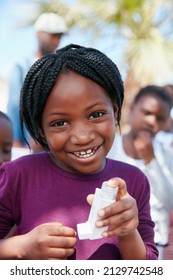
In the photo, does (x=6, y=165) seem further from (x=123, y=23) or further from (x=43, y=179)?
(x=123, y=23)

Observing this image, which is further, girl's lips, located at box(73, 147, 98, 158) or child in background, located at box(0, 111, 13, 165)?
child in background, located at box(0, 111, 13, 165)

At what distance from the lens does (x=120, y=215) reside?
1142mm

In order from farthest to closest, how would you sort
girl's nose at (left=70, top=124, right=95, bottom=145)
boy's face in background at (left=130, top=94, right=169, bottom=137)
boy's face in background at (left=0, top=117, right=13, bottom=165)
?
1. boy's face in background at (left=130, top=94, right=169, bottom=137)
2. boy's face in background at (left=0, top=117, right=13, bottom=165)
3. girl's nose at (left=70, top=124, right=95, bottom=145)

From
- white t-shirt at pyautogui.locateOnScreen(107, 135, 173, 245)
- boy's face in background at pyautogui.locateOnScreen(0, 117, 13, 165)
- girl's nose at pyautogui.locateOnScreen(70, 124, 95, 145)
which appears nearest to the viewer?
girl's nose at pyautogui.locateOnScreen(70, 124, 95, 145)

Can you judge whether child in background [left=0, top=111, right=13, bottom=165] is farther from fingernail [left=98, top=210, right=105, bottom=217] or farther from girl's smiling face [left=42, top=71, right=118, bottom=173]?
fingernail [left=98, top=210, right=105, bottom=217]

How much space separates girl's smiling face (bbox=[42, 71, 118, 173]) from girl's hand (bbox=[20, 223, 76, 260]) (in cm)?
18

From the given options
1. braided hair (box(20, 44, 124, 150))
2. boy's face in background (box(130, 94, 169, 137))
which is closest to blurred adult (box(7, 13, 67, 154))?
boy's face in background (box(130, 94, 169, 137))

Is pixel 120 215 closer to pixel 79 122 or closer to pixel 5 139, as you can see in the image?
pixel 79 122

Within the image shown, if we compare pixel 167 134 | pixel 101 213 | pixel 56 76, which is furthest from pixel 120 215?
pixel 167 134

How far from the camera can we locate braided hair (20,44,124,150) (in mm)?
1286

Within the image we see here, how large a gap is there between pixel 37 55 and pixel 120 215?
2.64 metres

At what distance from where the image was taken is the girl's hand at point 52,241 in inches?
45.9

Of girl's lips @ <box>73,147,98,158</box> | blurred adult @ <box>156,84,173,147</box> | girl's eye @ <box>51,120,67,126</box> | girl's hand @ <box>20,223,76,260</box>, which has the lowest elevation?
girl's hand @ <box>20,223,76,260</box>

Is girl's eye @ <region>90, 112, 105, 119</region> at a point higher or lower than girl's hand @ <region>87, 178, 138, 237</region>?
higher
